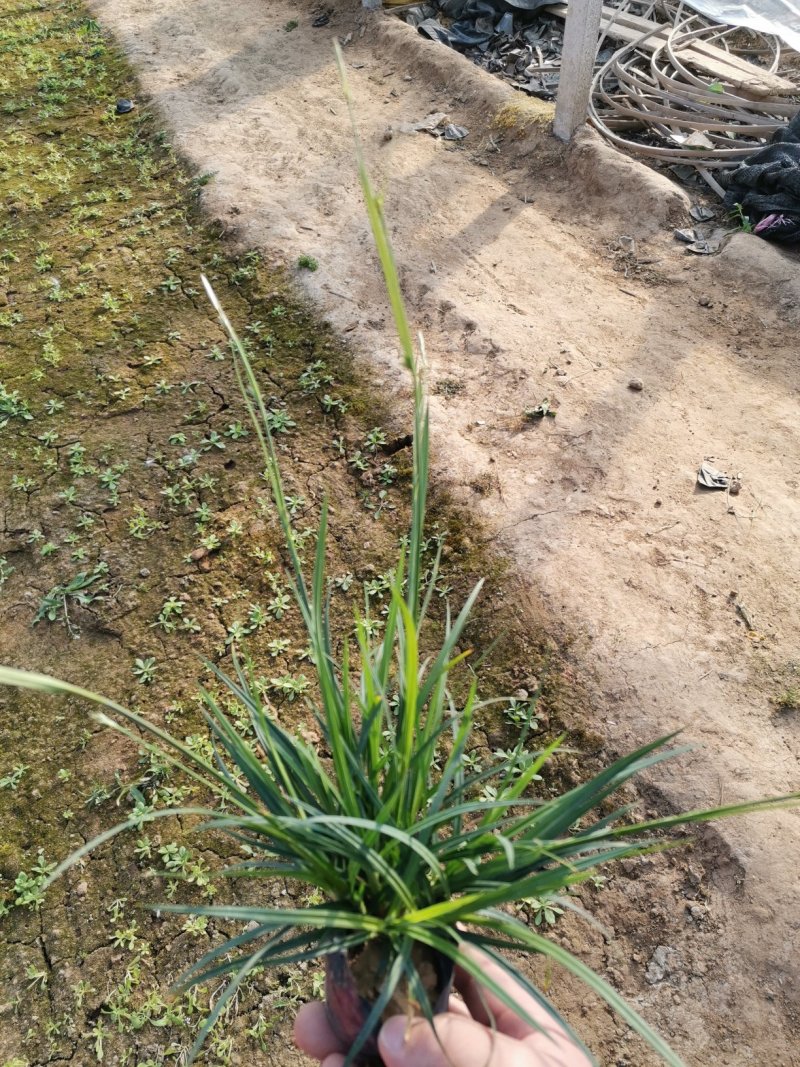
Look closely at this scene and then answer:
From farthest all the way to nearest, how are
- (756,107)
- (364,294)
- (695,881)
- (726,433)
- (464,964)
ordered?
(756,107), (364,294), (726,433), (695,881), (464,964)

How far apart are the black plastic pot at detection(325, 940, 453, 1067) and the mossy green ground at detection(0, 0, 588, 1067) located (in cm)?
61

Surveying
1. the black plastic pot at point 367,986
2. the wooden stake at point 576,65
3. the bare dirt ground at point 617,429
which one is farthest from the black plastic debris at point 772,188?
the black plastic pot at point 367,986

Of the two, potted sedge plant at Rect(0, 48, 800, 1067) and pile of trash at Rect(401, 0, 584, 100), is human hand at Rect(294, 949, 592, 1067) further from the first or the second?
pile of trash at Rect(401, 0, 584, 100)

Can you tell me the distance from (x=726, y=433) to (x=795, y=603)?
0.80 metres

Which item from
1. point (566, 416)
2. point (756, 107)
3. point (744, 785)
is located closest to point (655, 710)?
point (744, 785)

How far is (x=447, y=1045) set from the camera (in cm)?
114

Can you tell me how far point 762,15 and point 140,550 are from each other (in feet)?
15.0

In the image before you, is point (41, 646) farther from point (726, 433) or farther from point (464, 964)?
point (726, 433)

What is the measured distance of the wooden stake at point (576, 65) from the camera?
4.08m

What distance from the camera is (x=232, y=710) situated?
2469 millimetres

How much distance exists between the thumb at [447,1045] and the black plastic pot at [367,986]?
6 cm

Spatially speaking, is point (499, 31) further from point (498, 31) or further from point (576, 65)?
point (576, 65)

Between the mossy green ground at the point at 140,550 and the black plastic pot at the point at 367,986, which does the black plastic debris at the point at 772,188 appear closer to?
the mossy green ground at the point at 140,550


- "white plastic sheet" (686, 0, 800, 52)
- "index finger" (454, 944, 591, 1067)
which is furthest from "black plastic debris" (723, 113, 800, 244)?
"index finger" (454, 944, 591, 1067)
